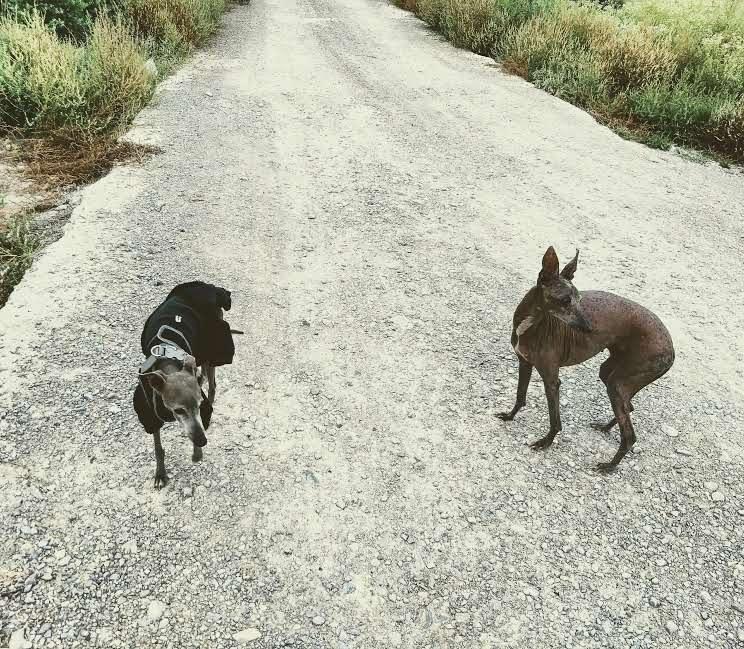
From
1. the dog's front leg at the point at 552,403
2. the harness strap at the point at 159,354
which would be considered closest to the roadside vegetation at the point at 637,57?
the dog's front leg at the point at 552,403

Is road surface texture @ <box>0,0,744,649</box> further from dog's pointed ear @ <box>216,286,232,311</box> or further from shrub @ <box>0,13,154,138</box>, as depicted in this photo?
dog's pointed ear @ <box>216,286,232,311</box>

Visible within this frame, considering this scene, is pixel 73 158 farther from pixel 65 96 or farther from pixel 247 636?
pixel 247 636

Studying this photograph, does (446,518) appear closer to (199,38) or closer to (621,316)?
(621,316)

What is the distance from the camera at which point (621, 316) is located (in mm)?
3596

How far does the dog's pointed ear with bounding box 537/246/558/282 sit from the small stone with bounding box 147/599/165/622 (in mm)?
2971

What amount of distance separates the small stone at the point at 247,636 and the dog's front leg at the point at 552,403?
2370 mm

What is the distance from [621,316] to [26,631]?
393 cm

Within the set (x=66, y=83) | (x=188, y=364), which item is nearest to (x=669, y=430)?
(x=188, y=364)

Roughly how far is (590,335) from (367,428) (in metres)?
1.85

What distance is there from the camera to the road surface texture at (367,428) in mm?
3262

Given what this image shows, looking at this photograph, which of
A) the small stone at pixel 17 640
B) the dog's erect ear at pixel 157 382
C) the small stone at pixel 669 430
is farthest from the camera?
the small stone at pixel 669 430

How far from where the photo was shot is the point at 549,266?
3340mm

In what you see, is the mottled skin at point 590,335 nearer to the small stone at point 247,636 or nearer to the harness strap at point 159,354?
the harness strap at point 159,354

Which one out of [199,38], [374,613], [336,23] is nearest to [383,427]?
[374,613]
